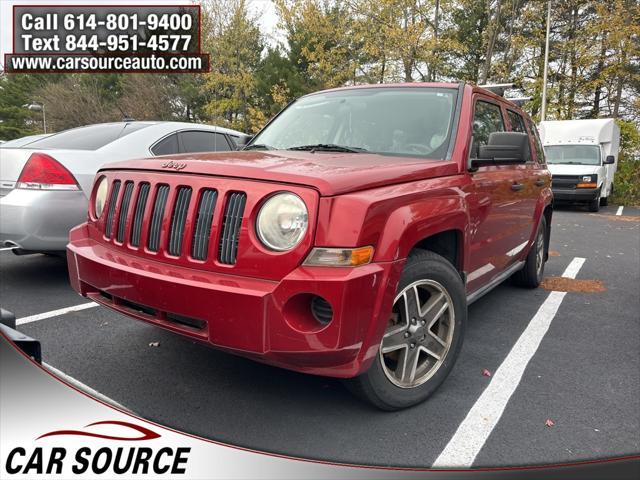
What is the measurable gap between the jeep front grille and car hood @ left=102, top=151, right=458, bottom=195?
0.37 feet

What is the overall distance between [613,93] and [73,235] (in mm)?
28932

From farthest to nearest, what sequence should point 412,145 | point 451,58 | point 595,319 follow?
point 451,58, point 595,319, point 412,145

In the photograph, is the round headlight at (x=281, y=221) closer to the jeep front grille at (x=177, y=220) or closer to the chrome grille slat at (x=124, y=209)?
the jeep front grille at (x=177, y=220)

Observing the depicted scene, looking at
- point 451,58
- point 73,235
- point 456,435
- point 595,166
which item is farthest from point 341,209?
point 451,58

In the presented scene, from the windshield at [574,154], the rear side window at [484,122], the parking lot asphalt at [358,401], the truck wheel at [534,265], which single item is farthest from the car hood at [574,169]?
the rear side window at [484,122]

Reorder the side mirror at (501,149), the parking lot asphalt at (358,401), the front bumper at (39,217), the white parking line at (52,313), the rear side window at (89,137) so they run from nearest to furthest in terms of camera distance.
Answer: the parking lot asphalt at (358,401), the side mirror at (501,149), the white parking line at (52,313), the front bumper at (39,217), the rear side window at (89,137)

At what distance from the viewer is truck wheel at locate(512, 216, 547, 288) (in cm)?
499

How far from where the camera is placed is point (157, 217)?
7.73 ft

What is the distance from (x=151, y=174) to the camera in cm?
244

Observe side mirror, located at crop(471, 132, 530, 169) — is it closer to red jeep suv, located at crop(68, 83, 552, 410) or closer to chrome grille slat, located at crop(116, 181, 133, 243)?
red jeep suv, located at crop(68, 83, 552, 410)

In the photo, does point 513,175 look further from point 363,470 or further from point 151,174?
point 363,470

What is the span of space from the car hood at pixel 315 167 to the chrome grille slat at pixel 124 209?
11 centimetres

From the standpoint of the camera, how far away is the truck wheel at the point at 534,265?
4.99 m

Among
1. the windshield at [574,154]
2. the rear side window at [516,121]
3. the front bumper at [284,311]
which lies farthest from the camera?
the windshield at [574,154]
